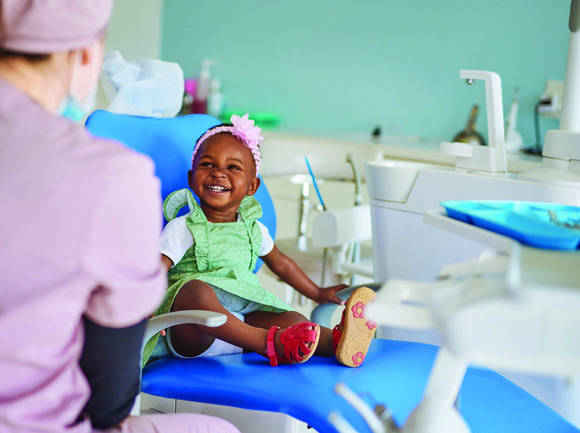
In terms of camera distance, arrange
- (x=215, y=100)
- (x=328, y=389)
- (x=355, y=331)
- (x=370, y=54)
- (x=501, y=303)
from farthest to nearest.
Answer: (x=215, y=100), (x=370, y=54), (x=355, y=331), (x=328, y=389), (x=501, y=303)

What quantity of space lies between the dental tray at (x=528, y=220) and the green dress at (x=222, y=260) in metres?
0.67

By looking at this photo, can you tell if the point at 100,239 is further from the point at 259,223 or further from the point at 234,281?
the point at 259,223

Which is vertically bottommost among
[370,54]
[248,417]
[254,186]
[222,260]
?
[248,417]

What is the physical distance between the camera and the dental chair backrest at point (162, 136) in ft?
4.50

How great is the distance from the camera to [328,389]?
112 cm

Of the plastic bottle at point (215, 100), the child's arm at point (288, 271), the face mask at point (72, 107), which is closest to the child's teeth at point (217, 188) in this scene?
the child's arm at point (288, 271)

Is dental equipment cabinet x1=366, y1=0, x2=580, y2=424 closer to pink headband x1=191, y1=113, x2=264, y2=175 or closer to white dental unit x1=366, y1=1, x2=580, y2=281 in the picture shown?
white dental unit x1=366, y1=1, x2=580, y2=281

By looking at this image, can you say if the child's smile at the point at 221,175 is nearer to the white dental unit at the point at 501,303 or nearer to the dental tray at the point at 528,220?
the white dental unit at the point at 501,303

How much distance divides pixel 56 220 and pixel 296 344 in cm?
66

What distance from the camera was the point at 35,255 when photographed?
0.65 m

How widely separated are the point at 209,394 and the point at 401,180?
2.02ft

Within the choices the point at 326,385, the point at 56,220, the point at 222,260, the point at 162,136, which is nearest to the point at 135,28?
the point at 162,136

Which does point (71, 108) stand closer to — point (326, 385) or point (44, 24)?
point (44, 24)

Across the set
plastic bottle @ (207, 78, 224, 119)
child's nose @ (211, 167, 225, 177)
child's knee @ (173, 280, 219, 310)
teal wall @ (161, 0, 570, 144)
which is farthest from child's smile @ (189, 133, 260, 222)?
plastic bottle @ (207, 78, 224, 119)
